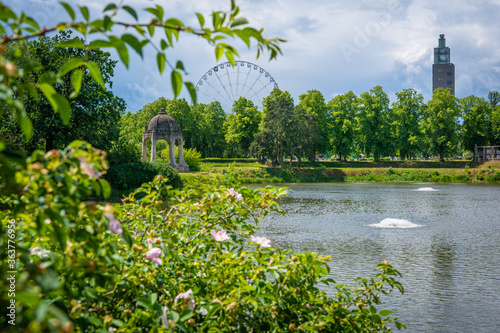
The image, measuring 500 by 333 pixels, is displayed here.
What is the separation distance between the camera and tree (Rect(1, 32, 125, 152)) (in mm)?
24859

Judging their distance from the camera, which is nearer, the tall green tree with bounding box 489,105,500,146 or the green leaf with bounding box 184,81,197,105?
the green leaf with bounding box 184,81,197,105

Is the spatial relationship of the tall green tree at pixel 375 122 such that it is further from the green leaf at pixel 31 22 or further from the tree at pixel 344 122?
the green leaf at pixel 31 22

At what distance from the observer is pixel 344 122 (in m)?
68.1

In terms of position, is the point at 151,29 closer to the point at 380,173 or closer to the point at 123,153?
the point at 123,153

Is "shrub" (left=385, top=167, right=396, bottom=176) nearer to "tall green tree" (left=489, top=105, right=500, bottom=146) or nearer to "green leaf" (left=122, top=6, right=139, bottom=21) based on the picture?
"tall green tree" (left=489, top=105, right=500, bottom=146)

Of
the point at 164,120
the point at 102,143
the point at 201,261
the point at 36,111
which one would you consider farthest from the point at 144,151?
the point at 201,261

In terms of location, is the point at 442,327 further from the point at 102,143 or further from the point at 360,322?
the point at 102,143

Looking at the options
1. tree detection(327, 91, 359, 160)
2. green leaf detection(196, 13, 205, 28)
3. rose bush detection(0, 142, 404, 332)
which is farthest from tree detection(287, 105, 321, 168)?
green leaf detection(196, 13, 205, 28)

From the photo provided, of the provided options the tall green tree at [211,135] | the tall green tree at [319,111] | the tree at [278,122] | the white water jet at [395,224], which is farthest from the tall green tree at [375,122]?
the white water jet at [395,224]

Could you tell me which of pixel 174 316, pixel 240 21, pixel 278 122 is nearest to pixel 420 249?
pixel 174 316

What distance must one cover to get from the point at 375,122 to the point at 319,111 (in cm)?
869

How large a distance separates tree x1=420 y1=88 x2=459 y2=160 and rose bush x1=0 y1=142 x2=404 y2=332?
228 ft

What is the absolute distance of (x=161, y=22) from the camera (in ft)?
6.40

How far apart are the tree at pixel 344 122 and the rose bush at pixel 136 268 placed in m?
65.8
